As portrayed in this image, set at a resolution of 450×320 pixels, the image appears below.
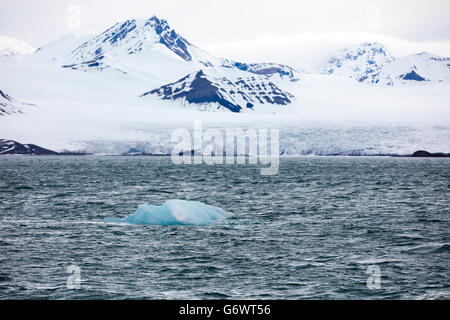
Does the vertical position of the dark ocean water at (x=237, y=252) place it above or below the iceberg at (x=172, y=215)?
below

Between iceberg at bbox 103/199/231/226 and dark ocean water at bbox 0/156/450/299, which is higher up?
iceberg at bbox 103/199/231/226

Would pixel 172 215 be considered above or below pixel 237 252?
above

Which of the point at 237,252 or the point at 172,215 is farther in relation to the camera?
the point at 172,215

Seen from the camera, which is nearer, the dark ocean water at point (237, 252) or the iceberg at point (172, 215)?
the dark ocean water at point (237, 252)

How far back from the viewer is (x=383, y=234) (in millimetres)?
45188

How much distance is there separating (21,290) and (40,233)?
650 inches

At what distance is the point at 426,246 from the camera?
132ft

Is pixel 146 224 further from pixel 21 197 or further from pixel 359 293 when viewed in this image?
pixel 21 197

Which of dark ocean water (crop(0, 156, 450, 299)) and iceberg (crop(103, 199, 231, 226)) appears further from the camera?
iceberg (crop(103, 199, 231, 226))
